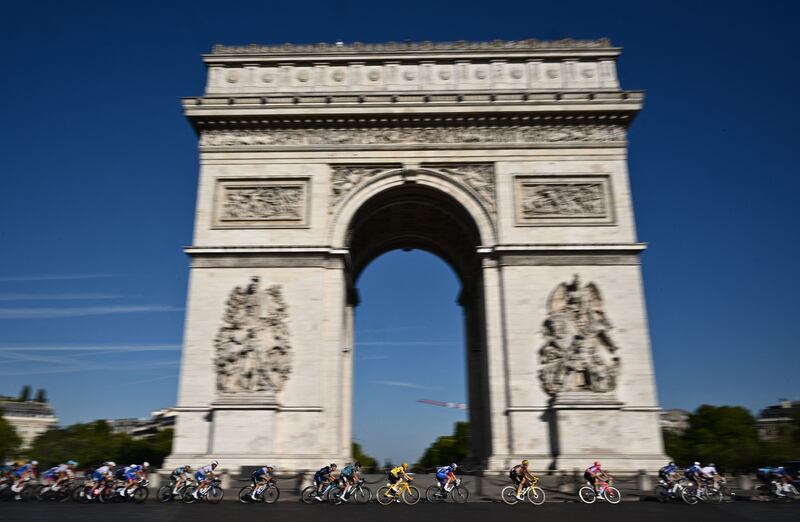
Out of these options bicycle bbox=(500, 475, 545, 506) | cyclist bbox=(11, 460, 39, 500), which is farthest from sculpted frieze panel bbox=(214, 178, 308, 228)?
bicycle bbox=(500, 475, 545, 506)

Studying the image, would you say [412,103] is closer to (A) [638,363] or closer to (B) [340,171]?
(B) [340,171]

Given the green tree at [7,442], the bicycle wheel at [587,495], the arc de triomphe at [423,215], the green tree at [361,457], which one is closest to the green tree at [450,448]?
the green tree at [361,457]

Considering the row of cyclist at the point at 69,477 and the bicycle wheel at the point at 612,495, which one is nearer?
the bicycle wheel at the point at 612,495

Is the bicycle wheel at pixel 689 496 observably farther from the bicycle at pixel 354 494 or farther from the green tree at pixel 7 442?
the green tree at pixel 7 442

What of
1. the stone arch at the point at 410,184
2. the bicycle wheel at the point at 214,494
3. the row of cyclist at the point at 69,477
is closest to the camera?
the bicycle wheel at the point at 214,494

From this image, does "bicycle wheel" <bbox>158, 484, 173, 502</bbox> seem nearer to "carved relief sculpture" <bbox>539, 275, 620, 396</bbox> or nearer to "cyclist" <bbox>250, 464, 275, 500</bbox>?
"cyclist" <bbox>250, 464, 275, 500</bbox>

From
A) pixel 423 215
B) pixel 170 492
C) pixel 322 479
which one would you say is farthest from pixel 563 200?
pixel 170 492

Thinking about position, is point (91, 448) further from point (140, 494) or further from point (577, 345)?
point (577, 345)

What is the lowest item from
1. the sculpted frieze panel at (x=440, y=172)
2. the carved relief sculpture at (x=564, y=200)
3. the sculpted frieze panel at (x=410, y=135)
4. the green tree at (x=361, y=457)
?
the green tree at (x=361, y=457)
